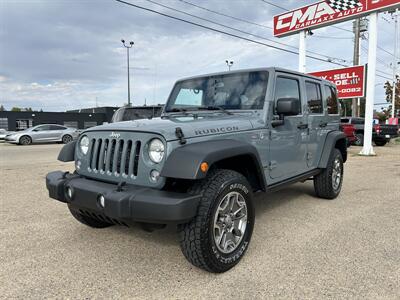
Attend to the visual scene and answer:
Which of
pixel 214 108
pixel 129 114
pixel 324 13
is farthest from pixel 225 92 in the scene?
pixel 324 13

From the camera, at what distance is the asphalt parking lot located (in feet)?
8.30

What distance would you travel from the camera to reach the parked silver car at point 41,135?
19.2 m

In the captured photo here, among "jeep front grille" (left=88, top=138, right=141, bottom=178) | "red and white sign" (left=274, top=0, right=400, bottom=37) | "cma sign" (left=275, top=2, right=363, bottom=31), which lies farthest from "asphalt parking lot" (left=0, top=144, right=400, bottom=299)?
"cma sign" (left=275, top=2, right=363, bottom=31)

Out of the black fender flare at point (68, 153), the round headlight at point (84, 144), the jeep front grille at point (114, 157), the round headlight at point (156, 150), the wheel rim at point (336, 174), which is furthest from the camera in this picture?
the wheel rim at point (336, 174)

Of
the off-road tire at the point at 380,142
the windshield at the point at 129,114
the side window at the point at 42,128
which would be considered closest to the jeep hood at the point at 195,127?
the windshield at the point at 129,114

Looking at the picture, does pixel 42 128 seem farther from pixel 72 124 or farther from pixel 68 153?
pixel 72 124

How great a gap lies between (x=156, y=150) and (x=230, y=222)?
0.97 meters

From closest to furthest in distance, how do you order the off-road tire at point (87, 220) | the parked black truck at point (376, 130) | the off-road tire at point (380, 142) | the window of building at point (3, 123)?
the off-road tire at point (87, 220) → the parked black truck at point (376, 130) → the off-road tire at point (380, 142) → the window of building at point (3, 123)

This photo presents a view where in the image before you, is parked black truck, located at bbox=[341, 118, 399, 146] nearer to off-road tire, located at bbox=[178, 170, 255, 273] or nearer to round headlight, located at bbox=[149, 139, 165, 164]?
off-road tire, located at bbox=[178, 170, 255, 273]

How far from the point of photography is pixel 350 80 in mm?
14719

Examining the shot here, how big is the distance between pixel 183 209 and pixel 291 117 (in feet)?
7.34

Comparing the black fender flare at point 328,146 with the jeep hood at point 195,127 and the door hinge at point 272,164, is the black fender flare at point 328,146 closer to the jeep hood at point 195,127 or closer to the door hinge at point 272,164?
the door hinge at point 272,164

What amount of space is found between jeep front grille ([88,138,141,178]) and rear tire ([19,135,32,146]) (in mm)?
18698

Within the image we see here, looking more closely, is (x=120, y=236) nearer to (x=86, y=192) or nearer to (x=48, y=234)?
(x=48, y=234)
